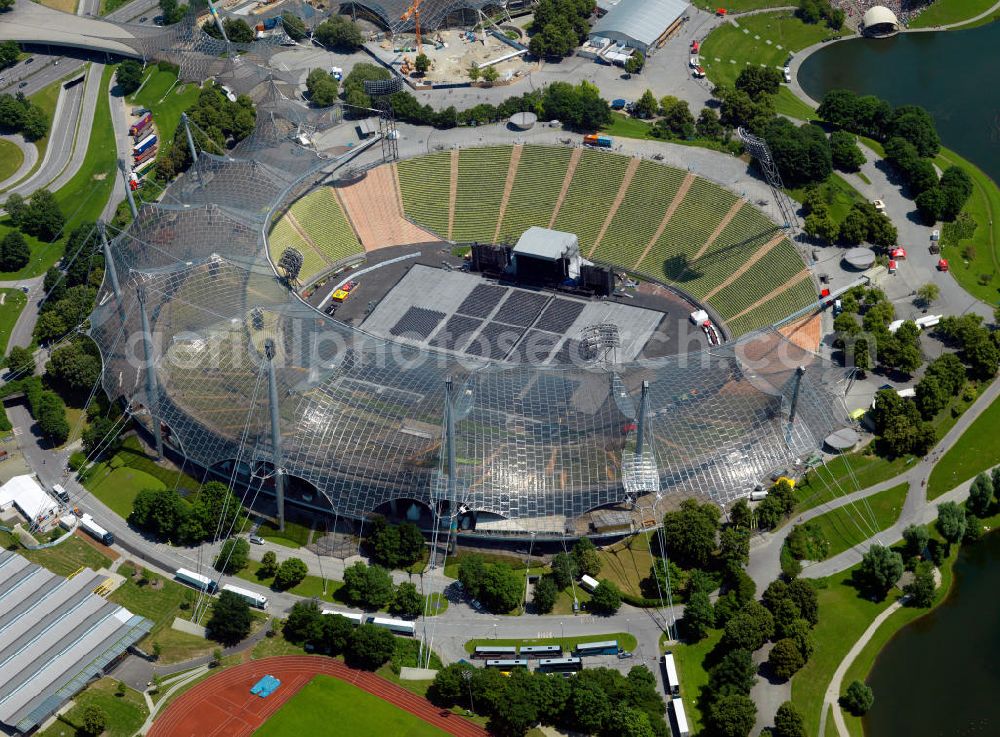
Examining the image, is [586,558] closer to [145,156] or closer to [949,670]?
[949,670]

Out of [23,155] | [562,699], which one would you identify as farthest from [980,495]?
[23,155]

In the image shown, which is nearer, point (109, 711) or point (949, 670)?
point (109, 711)

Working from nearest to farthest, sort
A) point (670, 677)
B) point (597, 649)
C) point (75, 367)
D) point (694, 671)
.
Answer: point (670, 677)
point (694, 671)
point (597, 649)
point (75, 367)

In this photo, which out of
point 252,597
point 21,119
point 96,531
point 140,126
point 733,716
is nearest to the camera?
point 733,716

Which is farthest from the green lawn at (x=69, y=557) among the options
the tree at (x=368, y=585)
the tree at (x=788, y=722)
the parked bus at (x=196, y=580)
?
the tree at (x=788, y=722)

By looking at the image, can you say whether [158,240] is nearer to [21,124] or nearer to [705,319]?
[21,124]

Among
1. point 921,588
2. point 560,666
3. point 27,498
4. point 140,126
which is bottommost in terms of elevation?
point 27,498

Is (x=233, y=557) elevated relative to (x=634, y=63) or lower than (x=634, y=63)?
lower
